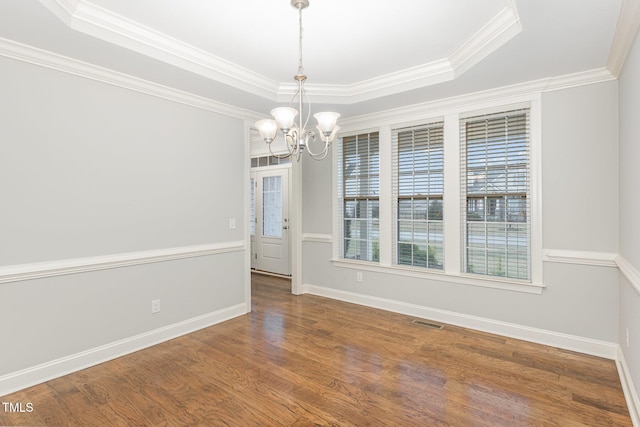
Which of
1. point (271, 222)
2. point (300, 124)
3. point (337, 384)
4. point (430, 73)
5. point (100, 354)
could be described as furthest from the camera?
point (271, 222)

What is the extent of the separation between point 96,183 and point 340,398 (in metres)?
2.64

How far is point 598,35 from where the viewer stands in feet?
7.83

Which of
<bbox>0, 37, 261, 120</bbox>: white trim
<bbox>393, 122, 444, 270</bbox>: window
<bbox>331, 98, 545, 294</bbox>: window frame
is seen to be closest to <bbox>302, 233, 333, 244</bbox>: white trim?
<bbox>331, 98, 545, 294</bbox>: window frame

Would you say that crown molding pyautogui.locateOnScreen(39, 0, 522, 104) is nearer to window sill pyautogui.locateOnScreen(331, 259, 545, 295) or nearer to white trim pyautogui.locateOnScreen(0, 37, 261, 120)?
white trim pyautogui.locateOnScreen(0, 37, 261, 120)

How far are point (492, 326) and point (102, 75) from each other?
4.42m

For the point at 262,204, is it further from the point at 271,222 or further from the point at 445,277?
the point at 445,277

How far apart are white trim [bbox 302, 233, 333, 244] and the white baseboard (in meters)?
1.59

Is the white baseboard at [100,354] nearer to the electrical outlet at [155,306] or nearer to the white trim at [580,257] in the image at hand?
the electrical outlet at [155,306]

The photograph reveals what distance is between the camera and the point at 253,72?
3.46 meters

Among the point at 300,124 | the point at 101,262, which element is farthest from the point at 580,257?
the point at 101,262

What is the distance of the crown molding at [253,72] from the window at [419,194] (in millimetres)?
762

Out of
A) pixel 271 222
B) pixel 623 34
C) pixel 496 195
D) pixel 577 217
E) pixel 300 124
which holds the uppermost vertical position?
pixel 623 34

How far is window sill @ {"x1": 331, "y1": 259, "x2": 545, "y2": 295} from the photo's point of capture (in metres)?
3.38

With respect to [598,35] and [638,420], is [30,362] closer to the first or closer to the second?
[638,420]
